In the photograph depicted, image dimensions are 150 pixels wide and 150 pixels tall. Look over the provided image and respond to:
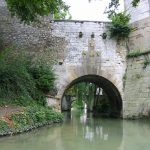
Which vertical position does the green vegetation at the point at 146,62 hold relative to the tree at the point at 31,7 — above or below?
below

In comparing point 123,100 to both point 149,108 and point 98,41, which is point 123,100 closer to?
point 149,108

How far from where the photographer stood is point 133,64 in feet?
54.1

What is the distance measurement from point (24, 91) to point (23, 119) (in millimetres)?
2788

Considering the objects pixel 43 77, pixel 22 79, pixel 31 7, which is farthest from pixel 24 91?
pixel 31 7

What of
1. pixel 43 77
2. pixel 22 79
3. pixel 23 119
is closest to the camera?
pixel 23 119

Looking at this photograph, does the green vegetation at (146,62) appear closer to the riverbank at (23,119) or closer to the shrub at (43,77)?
the shrub at (43,77)

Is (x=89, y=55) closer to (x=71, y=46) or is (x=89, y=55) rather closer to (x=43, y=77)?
(x=71, y=46)

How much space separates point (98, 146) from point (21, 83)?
21.4 ft

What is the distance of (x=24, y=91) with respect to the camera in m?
13.8

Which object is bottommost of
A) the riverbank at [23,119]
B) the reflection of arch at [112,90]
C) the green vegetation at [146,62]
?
the riverbank at [23,119]

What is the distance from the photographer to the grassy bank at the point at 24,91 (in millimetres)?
10937

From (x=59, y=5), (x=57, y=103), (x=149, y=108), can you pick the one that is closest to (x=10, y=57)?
(x=57, y=103)

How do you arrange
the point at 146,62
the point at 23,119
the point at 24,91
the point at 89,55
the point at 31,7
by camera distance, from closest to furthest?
1. the point at 31,7
2. the point at 23,119
3. the point at 24,91
4. the point at 146,62
5. the point at 89,55

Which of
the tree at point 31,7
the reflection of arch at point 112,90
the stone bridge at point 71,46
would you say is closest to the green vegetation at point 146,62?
the stone bridge at point 71,46
